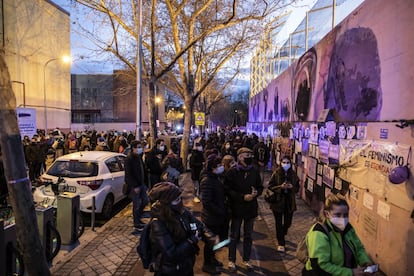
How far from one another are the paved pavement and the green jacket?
2463 mm

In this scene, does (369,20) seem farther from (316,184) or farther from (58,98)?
(58,98)

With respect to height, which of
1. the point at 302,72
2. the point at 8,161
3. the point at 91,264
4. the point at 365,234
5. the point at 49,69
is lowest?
the point at 91,264

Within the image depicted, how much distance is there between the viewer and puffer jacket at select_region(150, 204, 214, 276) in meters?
2.83

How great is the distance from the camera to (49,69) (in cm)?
3397

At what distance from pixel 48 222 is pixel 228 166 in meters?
3.06

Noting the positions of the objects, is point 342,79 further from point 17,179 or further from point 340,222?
point 17,179

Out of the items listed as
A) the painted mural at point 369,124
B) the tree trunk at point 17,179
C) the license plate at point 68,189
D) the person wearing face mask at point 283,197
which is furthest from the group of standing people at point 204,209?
the painted mural at point 369,124

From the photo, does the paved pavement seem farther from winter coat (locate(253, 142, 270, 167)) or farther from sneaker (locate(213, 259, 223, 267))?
winter coat (locate(253, 142, 270, 167))

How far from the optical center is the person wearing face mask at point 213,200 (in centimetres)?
474

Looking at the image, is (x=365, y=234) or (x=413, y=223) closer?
(x=413, y=223)

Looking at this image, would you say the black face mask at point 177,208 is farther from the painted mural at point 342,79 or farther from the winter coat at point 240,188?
the painted mural at point 342,79

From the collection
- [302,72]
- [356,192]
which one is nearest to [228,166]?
[356,192]

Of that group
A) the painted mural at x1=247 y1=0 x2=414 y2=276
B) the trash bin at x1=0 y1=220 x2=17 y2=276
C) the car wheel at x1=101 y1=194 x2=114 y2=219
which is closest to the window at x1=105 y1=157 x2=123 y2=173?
the car wheel at x1=101 y1=194 x2=114 y2=219

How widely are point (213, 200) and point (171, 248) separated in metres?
1.97
